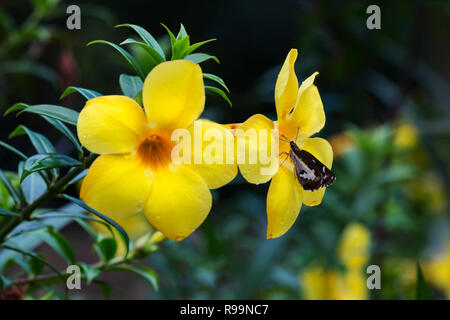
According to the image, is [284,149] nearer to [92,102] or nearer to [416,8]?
[92,102]

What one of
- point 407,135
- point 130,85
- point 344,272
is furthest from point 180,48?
point 407,135

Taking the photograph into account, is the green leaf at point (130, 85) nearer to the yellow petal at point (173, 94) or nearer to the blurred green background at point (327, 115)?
the yellow petal at point (173, 94)

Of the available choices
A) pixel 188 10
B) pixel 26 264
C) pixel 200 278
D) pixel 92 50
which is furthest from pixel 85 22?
pixel 26 264

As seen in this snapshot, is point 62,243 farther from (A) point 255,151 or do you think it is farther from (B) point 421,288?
(B) point 421,288

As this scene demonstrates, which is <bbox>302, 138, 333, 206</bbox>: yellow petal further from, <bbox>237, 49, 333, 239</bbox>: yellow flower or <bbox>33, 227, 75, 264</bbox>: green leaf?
<bbox>33, 227, 75, 264</bbox>: green leaf

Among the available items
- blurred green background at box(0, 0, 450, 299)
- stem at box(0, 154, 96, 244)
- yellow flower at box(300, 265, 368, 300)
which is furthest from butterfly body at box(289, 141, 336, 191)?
yellow flower at box(300, 265, 368, 300)

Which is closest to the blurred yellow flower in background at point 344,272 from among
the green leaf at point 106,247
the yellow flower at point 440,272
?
the yellow flower at point 440,272
